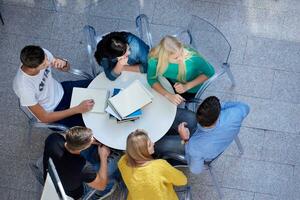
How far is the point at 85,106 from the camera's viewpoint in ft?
11.5

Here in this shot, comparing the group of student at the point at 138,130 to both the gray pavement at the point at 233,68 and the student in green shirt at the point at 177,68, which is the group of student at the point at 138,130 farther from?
the gray pavement at the point at 233,68

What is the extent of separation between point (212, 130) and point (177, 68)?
60 centimetres

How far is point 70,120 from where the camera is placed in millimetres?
3713

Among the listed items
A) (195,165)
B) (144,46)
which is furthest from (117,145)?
(144,46)

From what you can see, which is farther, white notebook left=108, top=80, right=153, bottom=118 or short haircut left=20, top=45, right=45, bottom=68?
white notebook left=108, top=80, right=153, bottom=118

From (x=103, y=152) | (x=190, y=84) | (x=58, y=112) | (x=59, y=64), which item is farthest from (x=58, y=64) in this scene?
(x=190, y=84)

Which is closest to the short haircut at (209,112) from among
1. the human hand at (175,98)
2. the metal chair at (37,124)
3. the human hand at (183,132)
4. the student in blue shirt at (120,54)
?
the human hand at (183,132)

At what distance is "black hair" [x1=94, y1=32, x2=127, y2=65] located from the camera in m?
3.45

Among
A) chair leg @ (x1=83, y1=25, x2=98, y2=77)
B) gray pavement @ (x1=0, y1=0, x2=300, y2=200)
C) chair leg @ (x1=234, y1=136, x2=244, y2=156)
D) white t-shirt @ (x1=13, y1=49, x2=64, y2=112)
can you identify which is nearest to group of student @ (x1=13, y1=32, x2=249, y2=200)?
white t-shirt @ (x1=13, y1=49, x2=64, y2=112)

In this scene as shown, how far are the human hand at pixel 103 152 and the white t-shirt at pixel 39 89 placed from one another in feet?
1.79

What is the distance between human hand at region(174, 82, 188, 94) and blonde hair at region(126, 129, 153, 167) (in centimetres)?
67

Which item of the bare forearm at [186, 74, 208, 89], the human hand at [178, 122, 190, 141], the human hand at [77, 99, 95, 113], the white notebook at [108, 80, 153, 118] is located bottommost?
the human hand at [178, 122, 190, 141]

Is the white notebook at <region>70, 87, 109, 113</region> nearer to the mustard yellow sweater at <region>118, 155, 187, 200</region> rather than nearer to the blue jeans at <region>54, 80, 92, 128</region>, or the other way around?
the blue jeans at <region>54, 80, 92, 128</region>

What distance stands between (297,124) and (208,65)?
116cm
